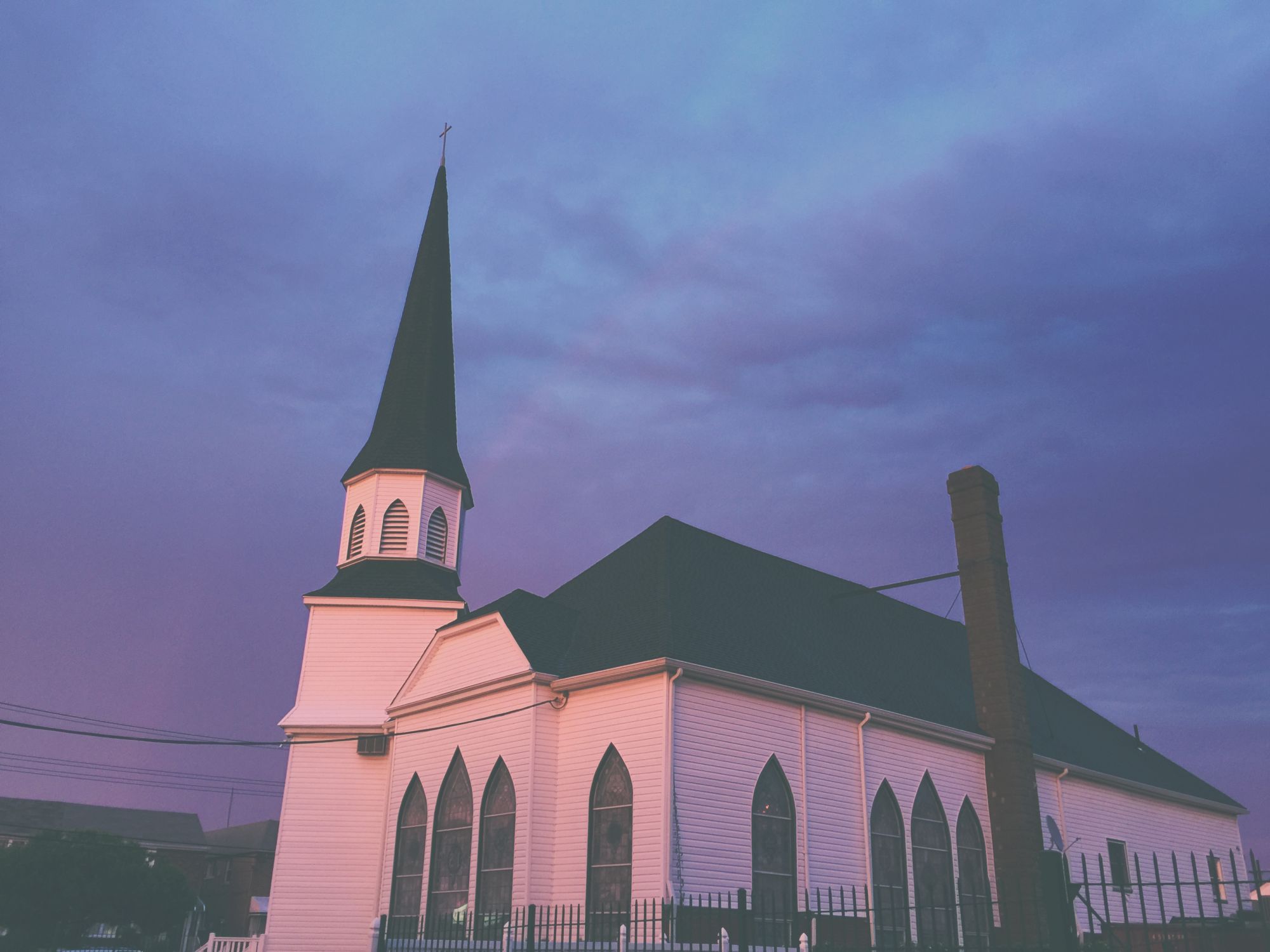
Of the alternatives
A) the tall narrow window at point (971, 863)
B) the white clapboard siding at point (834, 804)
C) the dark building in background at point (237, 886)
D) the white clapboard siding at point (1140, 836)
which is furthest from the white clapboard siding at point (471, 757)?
the dark building in background at point (237, 886)

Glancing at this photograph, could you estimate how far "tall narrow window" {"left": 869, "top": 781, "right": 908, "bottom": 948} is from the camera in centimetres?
2364

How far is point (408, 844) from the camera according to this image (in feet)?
81.1

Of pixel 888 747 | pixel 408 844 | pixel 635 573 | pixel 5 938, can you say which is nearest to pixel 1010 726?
pixel 888 747

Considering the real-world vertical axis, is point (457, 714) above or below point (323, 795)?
above

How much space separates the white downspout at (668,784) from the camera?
19188mm

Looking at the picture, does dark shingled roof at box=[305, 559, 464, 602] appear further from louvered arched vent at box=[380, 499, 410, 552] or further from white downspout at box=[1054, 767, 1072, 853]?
white downspout at box=[1054, 767, 1072, 853]

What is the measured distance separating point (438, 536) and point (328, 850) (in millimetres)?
9214

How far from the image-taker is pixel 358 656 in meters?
28.4

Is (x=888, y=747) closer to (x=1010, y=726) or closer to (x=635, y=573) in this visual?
(x=1010, y=726)

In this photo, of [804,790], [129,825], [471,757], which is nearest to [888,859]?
[804,790]

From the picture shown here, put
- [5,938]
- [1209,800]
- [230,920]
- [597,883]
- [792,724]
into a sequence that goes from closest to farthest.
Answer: [597,883], [792,724], [1209,800], [5,938], [230,920]

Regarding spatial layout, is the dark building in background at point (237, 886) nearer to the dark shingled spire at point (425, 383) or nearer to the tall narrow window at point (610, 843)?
the dark shingled spire at point (425, 383)

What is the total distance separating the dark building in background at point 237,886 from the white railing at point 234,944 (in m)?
42.2

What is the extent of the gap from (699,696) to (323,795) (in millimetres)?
11522
